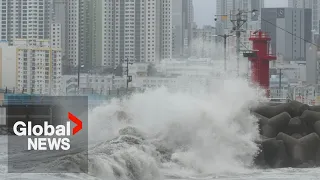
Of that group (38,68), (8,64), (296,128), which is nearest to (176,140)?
(296,128)

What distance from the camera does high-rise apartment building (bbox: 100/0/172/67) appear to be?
85.2m

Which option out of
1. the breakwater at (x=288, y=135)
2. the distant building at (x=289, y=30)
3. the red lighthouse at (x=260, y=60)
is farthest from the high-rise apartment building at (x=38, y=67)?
the breakwater at (x=288, y=135)

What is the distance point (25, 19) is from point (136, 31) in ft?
52.6

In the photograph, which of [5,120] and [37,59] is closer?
[5,120]

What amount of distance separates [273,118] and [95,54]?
7405cm

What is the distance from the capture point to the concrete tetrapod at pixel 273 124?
20.3m

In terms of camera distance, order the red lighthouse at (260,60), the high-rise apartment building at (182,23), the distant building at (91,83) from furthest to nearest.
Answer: the high-rise apartment building at (182,23), the distant building at (91,83), the red lighthouse at (260,60)

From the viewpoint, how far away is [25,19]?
327ft

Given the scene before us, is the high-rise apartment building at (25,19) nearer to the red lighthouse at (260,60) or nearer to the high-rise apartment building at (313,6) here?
the high-rise apartment building at (313,6)

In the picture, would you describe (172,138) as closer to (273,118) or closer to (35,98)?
(273,118)

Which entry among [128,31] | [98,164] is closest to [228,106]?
[98,164]

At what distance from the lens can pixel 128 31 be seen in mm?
92750

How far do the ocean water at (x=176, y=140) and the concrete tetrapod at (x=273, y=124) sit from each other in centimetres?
24

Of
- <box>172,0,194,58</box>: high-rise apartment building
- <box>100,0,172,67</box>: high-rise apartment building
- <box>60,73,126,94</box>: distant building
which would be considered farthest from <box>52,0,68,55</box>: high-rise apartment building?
<box>60,73,126,94</box>: distant building
